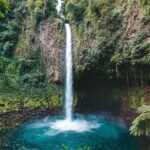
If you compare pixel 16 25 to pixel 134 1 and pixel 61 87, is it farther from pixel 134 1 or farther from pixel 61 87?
pixel 134 1

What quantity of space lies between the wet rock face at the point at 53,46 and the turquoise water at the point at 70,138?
3204mm

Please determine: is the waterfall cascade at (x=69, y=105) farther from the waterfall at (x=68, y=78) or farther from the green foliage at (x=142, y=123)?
the green foliage at (x=142, y=123)

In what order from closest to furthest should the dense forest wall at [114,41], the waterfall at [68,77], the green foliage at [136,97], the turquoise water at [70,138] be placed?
1. the turquoise water at [70,138]
2. the dense forest wall at [114,41]
3. the green foliage at [136,97]
4. the waterfall at [68,77]

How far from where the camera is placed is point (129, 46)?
16.2 metres

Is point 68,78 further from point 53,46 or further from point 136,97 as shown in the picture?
point 136,97

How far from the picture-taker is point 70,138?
15.3 metres

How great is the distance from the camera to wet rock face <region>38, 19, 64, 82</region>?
1936 cm

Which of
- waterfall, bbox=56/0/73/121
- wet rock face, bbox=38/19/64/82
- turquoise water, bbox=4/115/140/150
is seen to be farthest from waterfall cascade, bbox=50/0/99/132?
turquoise water, bbox=4/115/140/150

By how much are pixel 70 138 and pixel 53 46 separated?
6.46 meters

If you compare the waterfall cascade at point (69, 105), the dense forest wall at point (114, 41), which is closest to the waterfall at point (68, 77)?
the waterfall cascade at point (69, 105)

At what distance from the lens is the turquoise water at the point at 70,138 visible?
14.2 metres

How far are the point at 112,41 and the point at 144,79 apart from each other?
2.40 meters

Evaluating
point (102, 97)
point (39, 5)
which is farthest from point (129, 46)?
point (39, 5)

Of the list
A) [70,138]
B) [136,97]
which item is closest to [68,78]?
[136,97]
